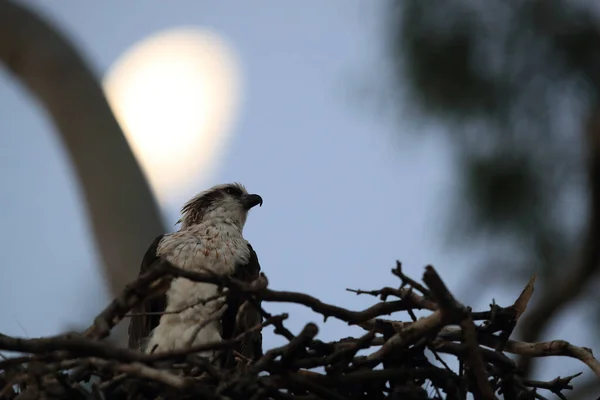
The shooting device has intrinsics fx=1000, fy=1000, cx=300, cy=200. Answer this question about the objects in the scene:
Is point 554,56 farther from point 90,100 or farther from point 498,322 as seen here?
point 498,322

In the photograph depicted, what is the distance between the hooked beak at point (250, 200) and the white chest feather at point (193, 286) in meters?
0.81

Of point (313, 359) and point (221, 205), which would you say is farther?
point (221, 205)

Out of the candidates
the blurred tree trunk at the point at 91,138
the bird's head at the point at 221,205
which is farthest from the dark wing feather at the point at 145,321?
the blurred tree trunk at the point at 91,138

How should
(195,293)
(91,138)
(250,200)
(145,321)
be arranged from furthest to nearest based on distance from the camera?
(91,138)
(250,200)
(145,321)
(195,293)

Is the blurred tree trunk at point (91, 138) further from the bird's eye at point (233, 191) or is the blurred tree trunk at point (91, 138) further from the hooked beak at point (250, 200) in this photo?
the hooked beak at point (250, 200)

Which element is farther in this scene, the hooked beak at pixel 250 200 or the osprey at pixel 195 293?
the hooked beak at pixel 250 200

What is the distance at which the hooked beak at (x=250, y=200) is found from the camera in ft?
21.0

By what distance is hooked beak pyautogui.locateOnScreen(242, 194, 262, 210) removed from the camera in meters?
6.40

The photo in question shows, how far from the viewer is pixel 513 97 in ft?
30.1

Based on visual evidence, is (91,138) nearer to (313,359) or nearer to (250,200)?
(250,200)

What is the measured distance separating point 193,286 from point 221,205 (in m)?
1.14

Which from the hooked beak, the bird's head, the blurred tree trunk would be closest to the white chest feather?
the bird's head

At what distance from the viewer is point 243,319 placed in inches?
157

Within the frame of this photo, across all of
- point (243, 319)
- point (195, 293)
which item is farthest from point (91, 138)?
point (243, 319)
